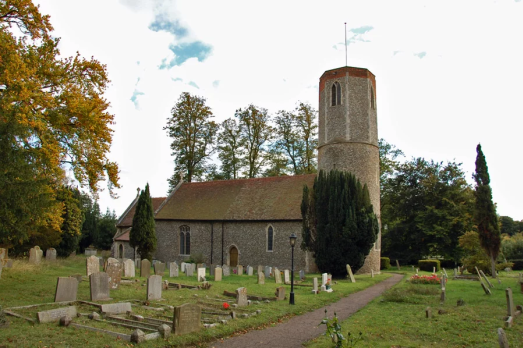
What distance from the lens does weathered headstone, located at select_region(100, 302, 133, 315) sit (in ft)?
29.7

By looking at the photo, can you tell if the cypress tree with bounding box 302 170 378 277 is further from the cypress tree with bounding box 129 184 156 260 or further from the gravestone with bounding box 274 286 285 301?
the cypress tree with bounding box 129 184 156 260

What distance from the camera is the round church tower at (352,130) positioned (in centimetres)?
2342

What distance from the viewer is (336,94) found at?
24.4 m

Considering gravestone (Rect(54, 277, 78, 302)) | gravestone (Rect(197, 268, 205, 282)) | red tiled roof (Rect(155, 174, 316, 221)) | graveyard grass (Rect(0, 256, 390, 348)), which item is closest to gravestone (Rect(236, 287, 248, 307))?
graveyard grass (Rect(0, 256, 390, 348))

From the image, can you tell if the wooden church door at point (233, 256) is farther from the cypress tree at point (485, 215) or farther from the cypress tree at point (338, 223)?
the cypress tree at point (485, 215)

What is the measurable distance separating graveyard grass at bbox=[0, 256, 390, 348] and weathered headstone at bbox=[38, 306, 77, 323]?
170mm

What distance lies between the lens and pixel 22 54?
13844mm

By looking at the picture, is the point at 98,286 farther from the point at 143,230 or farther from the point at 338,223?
the point at 143,230

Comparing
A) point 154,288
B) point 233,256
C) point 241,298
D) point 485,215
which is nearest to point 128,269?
point 154,288

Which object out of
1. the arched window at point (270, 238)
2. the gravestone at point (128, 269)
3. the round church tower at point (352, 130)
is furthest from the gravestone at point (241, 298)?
the round church tower at point (352, 130)

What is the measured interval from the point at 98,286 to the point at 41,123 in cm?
588

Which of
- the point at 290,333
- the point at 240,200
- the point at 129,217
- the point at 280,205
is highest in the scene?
the point at 240,200

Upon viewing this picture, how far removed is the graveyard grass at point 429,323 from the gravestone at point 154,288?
509 centimetres

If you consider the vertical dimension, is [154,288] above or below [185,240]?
below
